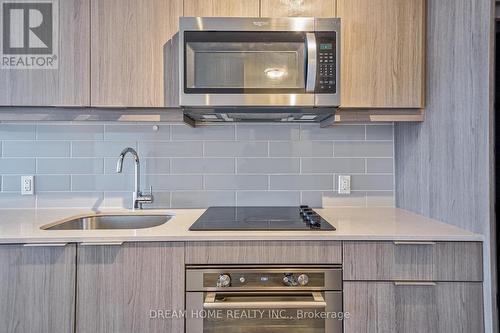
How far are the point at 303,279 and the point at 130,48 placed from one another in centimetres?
121

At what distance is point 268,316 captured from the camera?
46.4 inches

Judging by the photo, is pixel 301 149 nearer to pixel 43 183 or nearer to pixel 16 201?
pixel 43 183

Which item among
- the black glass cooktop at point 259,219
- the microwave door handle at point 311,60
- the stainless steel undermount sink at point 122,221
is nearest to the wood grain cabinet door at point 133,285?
the black glass cooktop at point 259,219

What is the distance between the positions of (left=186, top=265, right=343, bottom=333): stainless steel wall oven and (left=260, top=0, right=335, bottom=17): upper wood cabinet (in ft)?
3.56

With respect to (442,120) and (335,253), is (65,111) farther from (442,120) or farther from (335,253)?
(442,120)

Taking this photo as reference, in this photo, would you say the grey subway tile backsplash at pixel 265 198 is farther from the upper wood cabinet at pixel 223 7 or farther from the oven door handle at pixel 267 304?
the upper wood cabinet at pixel 223 7

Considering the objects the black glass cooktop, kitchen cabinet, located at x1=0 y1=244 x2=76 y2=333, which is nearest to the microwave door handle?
the black glass cooktop

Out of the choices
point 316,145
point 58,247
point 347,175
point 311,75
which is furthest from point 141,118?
point 347,175

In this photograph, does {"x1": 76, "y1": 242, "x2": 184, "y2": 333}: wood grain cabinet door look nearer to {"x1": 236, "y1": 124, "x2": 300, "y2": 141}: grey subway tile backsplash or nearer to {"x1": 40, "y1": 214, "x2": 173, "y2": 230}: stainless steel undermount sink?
{"x1": 40, "y1": 214, "x2": 173, "y2": 230}: stainless steel undermount sink

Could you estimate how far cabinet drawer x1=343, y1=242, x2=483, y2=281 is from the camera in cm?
117

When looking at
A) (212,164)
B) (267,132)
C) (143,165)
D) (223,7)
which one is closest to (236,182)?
(212,164)

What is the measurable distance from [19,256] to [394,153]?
5.89 feet

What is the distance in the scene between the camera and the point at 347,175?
1.81m

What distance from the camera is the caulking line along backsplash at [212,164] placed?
1.78 meters
